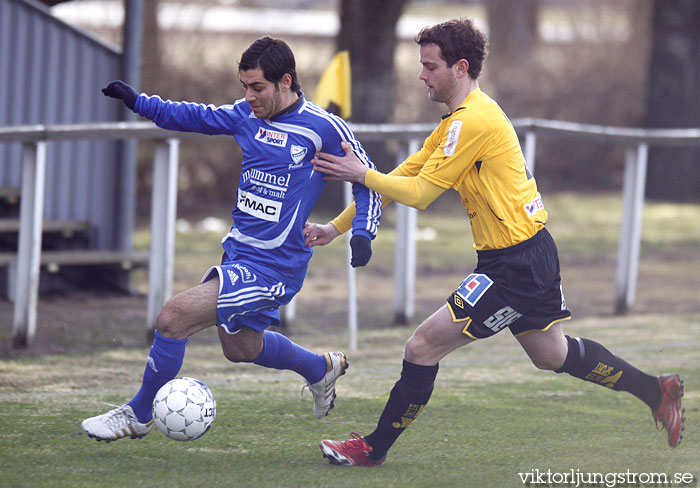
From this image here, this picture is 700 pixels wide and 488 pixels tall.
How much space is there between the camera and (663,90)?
62.3ft

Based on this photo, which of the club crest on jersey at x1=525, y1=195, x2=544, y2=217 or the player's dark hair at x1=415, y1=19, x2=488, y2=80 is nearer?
the player's dark hair at x1=415, y1=19, x2=488, y2=80

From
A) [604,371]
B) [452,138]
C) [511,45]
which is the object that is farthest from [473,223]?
[511,45]

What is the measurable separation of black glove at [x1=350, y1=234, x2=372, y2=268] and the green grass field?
906mm

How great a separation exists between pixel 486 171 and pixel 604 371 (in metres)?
1.18

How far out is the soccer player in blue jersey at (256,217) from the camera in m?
4.88

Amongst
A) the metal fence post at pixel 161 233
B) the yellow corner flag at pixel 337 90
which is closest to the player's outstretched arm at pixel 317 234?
the yellow corner flag at pixel 337 90

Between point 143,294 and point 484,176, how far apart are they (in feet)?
19.6

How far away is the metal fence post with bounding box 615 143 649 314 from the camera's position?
9641mm

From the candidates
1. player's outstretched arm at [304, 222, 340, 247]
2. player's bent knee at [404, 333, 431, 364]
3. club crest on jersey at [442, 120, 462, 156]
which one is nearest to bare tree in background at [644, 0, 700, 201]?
player's outstretched arm at [304, 222, 340, 247]

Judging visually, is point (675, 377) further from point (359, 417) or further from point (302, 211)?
point (302, 211)

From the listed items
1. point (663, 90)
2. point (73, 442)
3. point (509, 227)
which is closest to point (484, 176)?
point (509, 227)

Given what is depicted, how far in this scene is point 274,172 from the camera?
16.5 ft

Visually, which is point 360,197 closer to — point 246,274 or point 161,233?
point 246,274

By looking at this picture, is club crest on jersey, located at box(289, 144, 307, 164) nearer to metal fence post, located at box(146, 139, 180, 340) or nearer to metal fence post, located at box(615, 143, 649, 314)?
metal fence post, located at box(146, 139, 180, 340)
